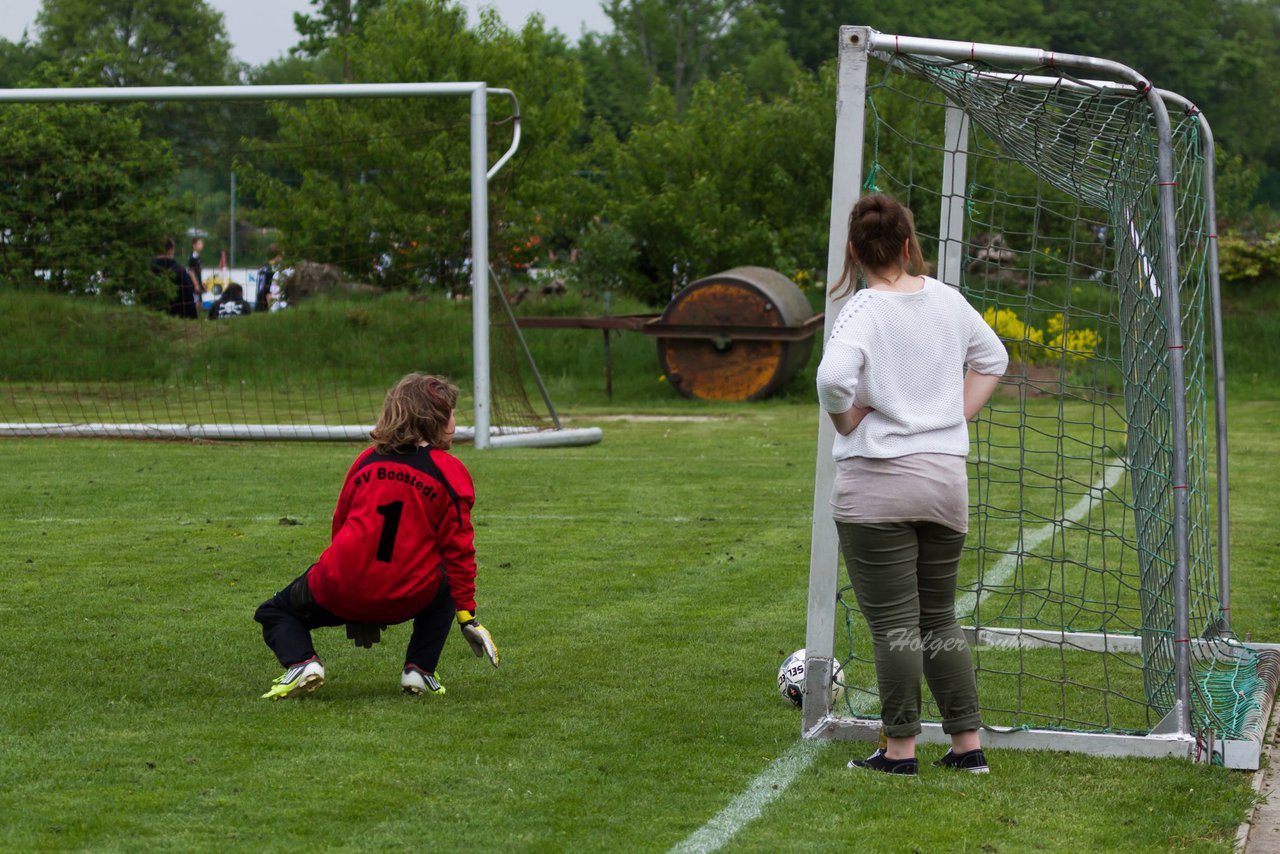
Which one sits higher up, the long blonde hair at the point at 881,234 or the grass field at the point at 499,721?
the long blonde hair at the point at 881,234

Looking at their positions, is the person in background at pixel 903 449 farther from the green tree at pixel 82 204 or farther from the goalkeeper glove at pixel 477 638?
the green tree at pixel 82 204

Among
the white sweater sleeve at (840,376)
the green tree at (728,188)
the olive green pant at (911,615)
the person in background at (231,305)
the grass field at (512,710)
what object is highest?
the green tree at (728,188)

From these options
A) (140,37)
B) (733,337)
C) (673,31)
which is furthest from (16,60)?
(733,337)

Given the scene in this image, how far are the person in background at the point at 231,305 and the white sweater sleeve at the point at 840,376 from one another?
12228 mm

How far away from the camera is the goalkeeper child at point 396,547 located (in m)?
5.24

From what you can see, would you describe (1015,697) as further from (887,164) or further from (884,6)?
(884,6)

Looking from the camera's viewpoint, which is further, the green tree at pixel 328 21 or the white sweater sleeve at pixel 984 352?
the green tree at pixel 328 21

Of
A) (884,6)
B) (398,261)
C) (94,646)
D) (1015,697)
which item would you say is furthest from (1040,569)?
(884,6)

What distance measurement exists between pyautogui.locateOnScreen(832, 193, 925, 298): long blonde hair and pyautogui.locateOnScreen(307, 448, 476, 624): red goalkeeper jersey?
1602 millimetres

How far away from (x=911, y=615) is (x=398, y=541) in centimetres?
172

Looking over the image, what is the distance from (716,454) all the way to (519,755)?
31.2ft

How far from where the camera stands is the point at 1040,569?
822 centimetres

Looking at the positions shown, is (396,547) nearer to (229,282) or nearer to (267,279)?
(229,282)

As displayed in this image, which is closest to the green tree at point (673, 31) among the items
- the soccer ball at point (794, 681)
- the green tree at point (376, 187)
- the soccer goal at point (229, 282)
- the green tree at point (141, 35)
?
the green tree at point (141, 35)
